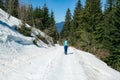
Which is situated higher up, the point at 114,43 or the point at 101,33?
the point at 101,33

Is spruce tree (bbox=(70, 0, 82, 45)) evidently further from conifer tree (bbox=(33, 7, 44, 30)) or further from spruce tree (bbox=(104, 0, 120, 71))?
spruce tree (bbox=(104, 0, 120, 71))

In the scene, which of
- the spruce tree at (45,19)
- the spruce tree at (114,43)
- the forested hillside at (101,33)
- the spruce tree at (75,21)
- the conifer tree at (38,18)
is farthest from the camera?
the spruce tree at (45,19)

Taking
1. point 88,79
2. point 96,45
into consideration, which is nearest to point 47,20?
point 96,45

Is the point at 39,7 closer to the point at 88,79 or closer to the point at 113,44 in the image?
the point at 113,44

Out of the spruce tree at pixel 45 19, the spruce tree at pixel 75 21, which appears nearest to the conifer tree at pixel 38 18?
the spruce tree at pixel 45 19

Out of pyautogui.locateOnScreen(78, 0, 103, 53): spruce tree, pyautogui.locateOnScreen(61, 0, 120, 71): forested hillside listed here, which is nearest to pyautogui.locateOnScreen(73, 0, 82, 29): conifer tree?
pyautogui.locateOnScreen(61, 0, 120, 71): forested hillside

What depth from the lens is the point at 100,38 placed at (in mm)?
47781

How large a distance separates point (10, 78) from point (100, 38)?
3863cm

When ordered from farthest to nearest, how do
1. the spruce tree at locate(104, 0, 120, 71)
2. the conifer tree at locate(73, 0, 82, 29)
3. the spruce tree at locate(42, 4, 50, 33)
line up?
the spruce tree at locate(42, 4, 50, 33) < the conifer tree at locate(73, 0, 82, 29) < the spruce tree at locate(104, 0, 120, 71)

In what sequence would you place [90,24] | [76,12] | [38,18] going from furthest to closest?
[38,18]
[76,12]
[90,24]

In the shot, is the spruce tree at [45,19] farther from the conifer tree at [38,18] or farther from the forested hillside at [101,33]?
the forested hillside at [101,33]

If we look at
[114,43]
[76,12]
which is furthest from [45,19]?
[114,43]

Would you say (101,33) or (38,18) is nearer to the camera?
(101,33)

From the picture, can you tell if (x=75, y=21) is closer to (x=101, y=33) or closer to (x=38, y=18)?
(x=38, y=18)
